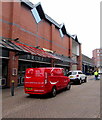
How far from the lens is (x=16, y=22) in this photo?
47.2ft

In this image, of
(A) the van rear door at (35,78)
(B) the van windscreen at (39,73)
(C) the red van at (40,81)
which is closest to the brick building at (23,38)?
(A) the van rear door at (35,78)

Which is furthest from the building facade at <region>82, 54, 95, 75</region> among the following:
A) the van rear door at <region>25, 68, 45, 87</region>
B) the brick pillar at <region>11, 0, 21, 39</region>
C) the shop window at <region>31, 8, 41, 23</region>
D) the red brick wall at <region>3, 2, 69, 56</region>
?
the van rear door at <region>25, 68, 45, 87</region>

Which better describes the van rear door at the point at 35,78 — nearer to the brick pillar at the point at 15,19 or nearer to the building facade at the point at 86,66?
the brick pillar at the point at 15,19

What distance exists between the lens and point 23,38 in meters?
15.5

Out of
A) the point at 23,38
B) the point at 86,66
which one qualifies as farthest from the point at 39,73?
the point at 86,66

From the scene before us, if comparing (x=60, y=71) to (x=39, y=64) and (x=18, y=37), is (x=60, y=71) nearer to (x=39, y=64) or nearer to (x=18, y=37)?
(x=18, y=37)

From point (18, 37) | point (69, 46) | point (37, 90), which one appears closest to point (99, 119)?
point (37, 90)

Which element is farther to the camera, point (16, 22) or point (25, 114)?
point (16, 22)

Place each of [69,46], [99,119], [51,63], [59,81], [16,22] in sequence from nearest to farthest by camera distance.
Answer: [99,119]
[59,81]
[16,22]
[51,63]
[69,46]

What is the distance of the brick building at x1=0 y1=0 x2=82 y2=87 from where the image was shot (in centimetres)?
1309

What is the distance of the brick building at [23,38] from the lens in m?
13.1

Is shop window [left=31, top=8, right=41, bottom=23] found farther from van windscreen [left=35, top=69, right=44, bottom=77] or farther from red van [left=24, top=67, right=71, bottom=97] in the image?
van windscreen [left=35, top=69, right=44, bottom=77]

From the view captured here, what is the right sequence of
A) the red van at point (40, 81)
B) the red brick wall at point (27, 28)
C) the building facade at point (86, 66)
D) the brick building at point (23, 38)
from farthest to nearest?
the building facade at point (86, 66), the red brick wall at point (27, 28), the brick building at point (23, 38), the red van at point (40, 81)

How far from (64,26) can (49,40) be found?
7.10 m
